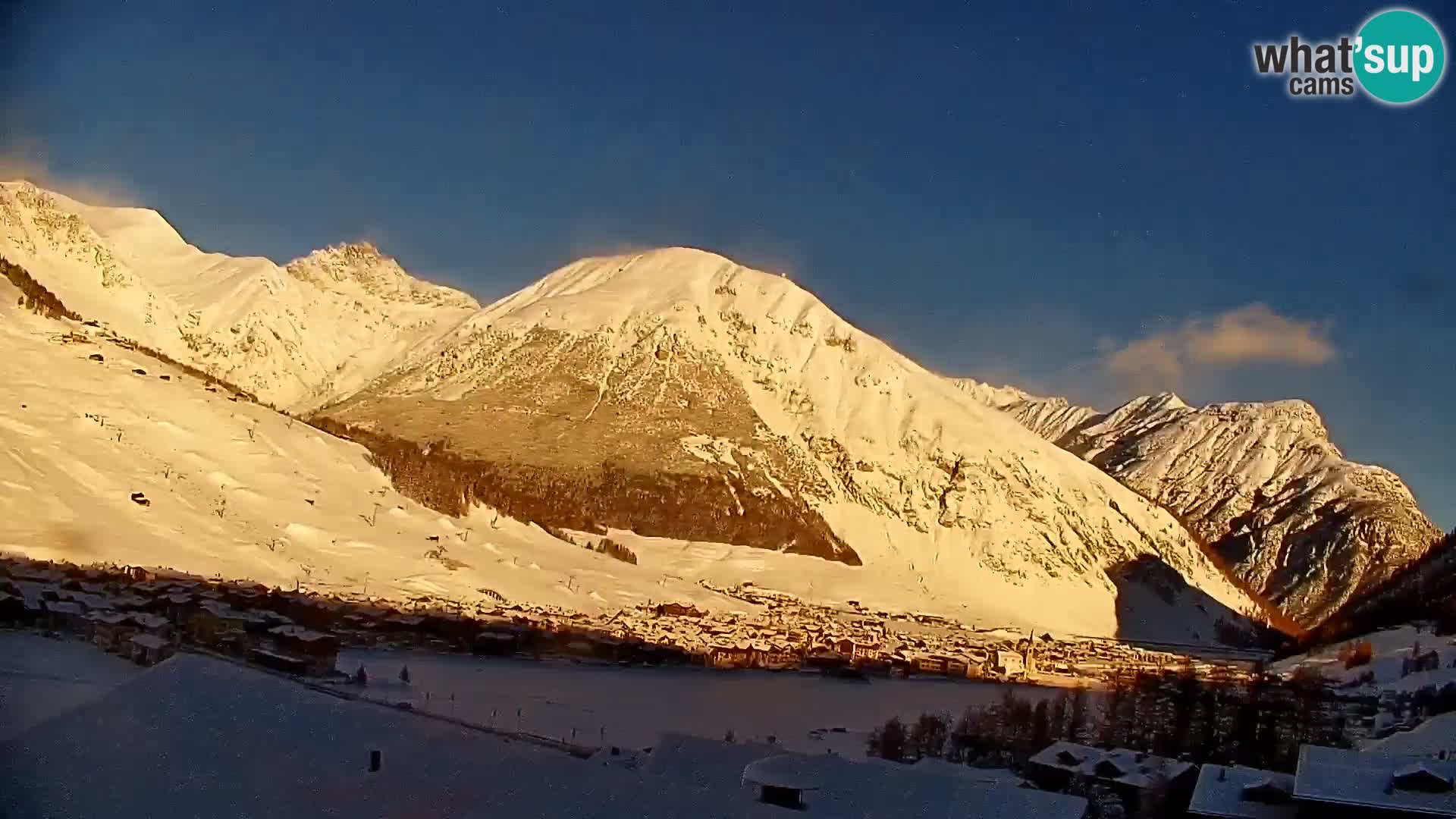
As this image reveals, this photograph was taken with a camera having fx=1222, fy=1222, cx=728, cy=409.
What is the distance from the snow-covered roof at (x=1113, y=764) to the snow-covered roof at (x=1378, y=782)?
357 cm

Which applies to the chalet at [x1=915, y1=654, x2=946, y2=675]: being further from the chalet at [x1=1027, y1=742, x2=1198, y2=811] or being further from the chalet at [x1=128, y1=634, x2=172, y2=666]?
the chalet at [x1=128, y1=634, x2=172, y2=666]

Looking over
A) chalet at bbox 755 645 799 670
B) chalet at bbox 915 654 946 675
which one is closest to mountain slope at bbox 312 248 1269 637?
chalet at bbox 755 645 799 670

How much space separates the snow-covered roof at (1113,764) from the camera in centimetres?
1709

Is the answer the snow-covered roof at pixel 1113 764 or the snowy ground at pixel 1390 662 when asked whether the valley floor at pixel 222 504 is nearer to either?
the snow-covered roof at pixel 1113 764

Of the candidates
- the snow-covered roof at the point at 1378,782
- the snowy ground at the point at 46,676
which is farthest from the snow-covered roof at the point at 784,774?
the snowy ground at the point at 46,676

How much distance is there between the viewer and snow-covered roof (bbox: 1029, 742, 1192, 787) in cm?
1709

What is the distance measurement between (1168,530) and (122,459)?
63384mm

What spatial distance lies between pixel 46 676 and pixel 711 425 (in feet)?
180

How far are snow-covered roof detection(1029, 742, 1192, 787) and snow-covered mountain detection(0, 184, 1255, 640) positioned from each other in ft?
101

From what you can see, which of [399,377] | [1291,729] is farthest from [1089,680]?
[399,377]

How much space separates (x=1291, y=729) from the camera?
23.6 m

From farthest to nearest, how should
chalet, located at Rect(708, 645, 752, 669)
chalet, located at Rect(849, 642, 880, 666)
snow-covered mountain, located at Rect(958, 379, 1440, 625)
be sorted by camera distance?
snow-covered mountain, located at Rect(958, 379, 1440, 625) → chalet, located at Rect(849, 642, 880, 666) → chalet, located at Rect(708, 645, 752, 669)

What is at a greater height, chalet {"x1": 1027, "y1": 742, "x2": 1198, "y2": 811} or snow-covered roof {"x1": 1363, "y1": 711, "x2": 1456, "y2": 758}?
snow-covered roof {"x1": 1363, "y1": 711, "x2": 1456, "y2": 758}

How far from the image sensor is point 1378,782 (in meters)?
12.7
